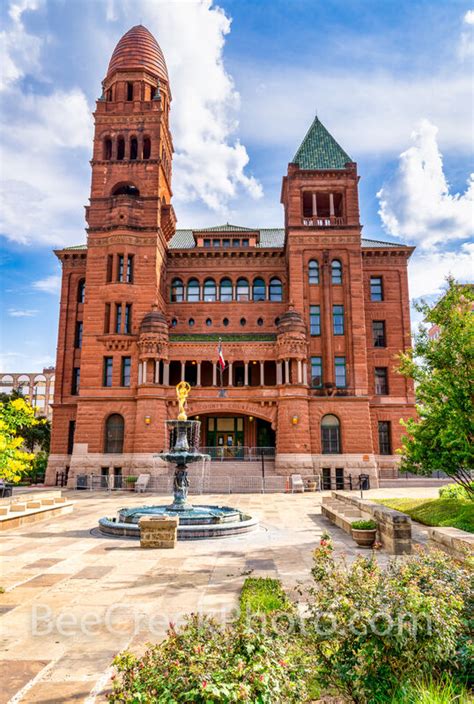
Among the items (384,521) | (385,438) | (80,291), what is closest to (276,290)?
(385,438)

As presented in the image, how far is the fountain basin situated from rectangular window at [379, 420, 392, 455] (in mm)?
29373

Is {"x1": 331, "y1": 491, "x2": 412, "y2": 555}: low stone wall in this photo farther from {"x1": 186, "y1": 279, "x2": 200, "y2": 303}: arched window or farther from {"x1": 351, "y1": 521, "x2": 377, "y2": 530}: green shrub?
{"x1": 186, "y1": 279, "x2": 200, "y2": 303}: arched window

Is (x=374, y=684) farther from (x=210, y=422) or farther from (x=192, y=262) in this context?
(x=192, y=262)

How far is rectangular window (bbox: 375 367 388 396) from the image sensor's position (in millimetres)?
46750

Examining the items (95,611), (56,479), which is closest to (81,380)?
(56,479)

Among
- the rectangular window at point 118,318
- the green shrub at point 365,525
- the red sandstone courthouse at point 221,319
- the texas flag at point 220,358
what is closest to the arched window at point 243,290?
the red sandstone courthouse at point 221,319

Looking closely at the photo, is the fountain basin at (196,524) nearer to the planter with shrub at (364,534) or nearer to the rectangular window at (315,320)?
the planter with shrub at (364,534)

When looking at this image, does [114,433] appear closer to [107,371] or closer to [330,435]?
[107,371]

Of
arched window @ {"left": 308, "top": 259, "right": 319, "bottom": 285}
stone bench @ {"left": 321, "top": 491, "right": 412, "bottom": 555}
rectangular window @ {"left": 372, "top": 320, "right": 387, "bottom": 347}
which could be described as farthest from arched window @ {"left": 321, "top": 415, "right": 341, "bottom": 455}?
stone bench @ {"left": 321, "top": 491, "right": 412, "bottom": 555}

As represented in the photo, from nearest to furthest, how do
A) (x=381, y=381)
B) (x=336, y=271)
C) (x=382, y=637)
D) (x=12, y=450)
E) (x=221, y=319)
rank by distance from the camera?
1. (x=382, y=637)
2. (x=12, y=450)
3. (x=336, y=271)
4. (x=381, y=381)
5. (x=221, y=319)

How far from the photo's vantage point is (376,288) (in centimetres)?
4900

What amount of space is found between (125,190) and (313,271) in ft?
63.9

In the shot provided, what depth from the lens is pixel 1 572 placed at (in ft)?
36.2

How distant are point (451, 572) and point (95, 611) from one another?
18.6 ft
